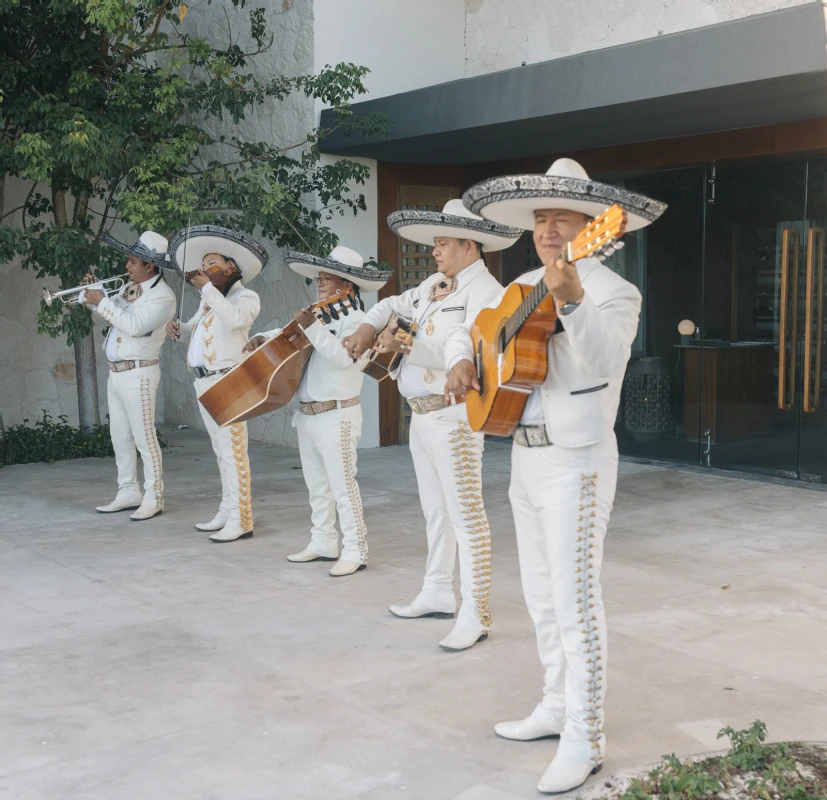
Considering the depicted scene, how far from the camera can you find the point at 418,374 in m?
4.58

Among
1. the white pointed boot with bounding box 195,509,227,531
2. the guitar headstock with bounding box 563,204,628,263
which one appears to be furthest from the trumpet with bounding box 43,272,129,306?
the guitar headstock with bounding box 563,204,628,263

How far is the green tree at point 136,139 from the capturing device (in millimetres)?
8055

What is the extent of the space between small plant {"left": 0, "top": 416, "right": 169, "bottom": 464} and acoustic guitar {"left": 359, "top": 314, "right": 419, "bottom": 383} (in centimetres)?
508

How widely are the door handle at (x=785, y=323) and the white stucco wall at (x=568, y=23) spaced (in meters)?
1.69

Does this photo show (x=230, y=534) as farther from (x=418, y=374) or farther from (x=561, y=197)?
(x=561, y=197)

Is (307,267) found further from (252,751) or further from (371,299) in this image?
(371,299)

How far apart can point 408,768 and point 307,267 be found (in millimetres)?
2890

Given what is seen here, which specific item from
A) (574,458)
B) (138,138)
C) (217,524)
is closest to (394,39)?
(138,138)

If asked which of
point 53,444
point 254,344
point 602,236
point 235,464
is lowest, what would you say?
point 53,444

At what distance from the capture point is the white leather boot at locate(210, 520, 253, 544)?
6.38 meters

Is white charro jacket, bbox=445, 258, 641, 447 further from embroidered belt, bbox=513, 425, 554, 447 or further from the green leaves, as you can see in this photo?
the green leaves

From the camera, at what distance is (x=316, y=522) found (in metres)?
5.91

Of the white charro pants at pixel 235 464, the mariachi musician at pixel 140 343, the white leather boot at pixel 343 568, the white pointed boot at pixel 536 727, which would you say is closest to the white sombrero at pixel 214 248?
the mariachi musician at pixel 140 343

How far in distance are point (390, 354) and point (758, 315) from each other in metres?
4.17
